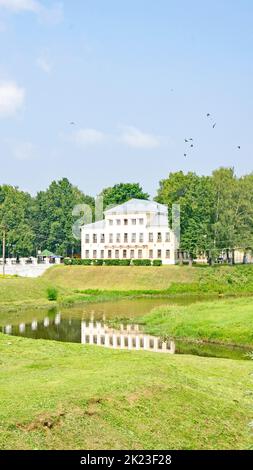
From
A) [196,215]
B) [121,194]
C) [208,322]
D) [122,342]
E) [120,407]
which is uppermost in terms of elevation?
[121,194]

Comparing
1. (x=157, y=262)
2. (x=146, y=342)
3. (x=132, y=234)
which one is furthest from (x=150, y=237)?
(x=146, y=342)

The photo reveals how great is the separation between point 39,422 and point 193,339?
2485 centimetres

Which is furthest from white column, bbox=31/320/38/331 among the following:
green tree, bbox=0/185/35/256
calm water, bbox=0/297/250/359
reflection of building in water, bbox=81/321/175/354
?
green tree, bbox=0/185/35/256

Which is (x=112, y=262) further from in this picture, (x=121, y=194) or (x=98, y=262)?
(x=121, y=194)

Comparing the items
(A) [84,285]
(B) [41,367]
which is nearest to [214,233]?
(A) [84,285]

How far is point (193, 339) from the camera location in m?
40.5

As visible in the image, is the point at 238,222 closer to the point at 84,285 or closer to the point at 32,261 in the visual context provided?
the point at 84,285

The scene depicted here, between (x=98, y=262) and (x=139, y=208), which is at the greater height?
(x=139, y=208)

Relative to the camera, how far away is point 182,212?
324ft

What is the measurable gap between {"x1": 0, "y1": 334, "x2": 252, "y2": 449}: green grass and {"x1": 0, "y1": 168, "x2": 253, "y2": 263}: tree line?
7021 centimetres

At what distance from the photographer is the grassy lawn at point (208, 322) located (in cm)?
3938

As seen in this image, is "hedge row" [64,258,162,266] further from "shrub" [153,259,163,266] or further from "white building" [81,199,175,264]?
"white building" [81,199,175,264]

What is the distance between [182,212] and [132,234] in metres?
9.31

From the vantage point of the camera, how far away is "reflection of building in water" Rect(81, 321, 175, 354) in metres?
38.6
